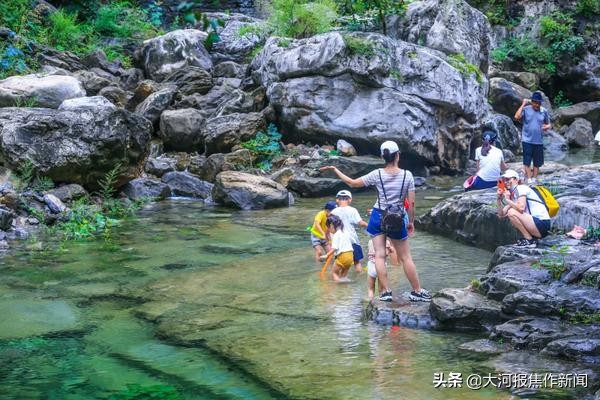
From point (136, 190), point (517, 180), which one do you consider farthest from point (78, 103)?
point (517, 180)

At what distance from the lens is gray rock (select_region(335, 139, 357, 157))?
17688mm

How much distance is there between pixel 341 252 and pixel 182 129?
10780 mm

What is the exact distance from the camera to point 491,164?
11688 mm

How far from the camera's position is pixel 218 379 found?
18.5 ft

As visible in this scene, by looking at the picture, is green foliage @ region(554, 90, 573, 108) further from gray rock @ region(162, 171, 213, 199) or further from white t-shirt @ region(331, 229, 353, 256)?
white t-shirt @ region(331, 229, 353, 256)

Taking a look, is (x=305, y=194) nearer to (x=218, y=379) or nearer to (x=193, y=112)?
(x=193, y=112)

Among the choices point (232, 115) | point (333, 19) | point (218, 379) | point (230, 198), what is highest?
point (333, 19)

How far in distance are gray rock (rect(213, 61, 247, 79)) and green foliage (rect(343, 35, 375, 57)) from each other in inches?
224

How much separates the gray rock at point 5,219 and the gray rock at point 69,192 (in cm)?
171

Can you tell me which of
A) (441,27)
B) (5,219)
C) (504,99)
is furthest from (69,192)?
(504,99)

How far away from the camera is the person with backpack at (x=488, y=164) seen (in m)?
11.6

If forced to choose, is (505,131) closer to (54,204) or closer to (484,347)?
(54,204)

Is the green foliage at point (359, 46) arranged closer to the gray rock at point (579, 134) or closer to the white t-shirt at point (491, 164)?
the white t-shirt at point (491, 164)

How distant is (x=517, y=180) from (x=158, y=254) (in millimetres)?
5233
